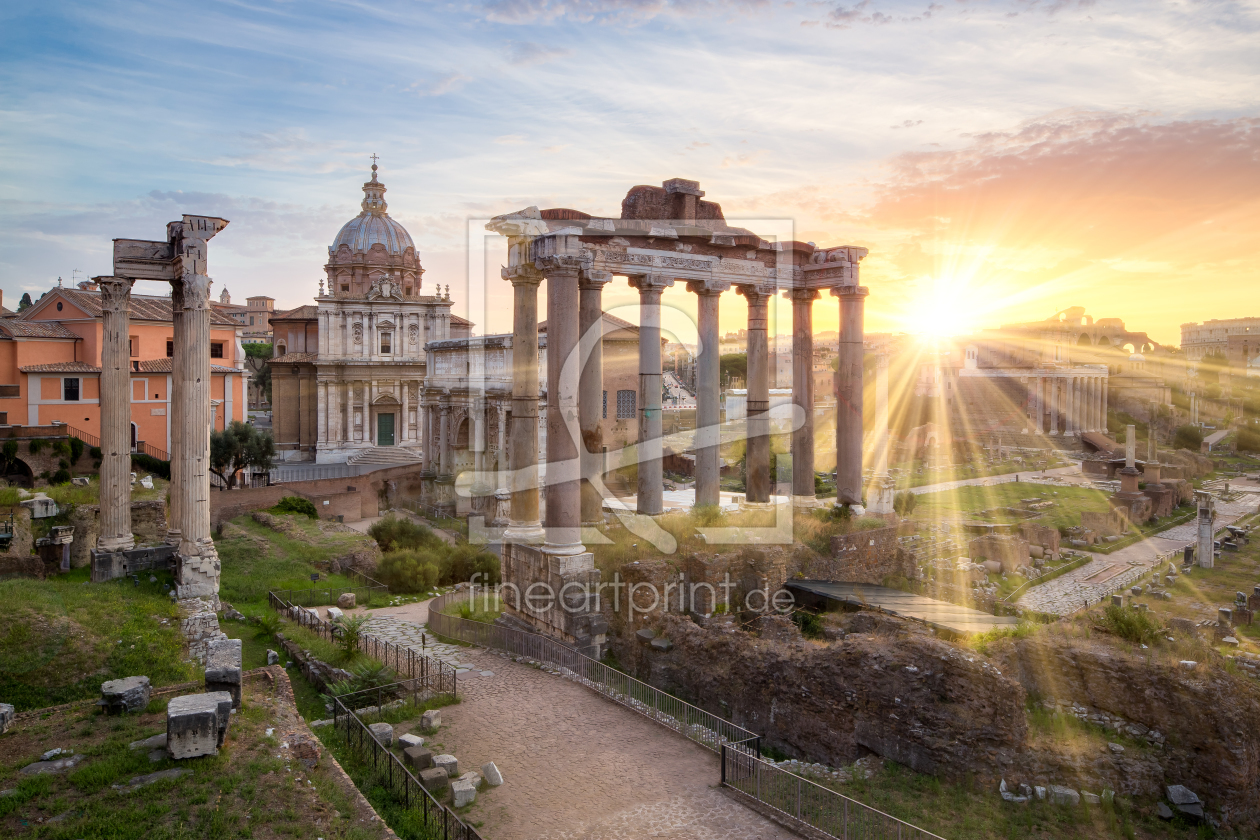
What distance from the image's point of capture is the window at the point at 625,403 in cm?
4247

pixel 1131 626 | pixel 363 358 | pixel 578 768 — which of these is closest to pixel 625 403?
pixel 363 358

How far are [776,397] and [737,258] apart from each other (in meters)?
34.5

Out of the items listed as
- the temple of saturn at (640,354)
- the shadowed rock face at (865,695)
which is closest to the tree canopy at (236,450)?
the temple of saturn at (640,354)

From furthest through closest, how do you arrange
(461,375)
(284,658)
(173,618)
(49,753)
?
(461,375) → (284,658) → (173,618) → (49,753)

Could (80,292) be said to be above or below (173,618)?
above

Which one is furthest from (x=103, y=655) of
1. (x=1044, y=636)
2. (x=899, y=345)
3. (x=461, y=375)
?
(x=899, y=345)

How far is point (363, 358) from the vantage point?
145 ft

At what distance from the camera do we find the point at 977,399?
86.9 meters

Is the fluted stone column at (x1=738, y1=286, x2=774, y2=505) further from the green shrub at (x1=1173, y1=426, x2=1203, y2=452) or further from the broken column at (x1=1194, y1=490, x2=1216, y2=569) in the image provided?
the green shrub at (x1=1173, y1=426, x2=1203, y2=452)

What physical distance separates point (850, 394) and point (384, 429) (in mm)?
33973

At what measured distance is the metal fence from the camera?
773 centimetres

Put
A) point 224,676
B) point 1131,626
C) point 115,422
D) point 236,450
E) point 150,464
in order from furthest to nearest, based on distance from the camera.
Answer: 1. point 236,450
2. point 150,464
3. point 115,422
4. point 1131,626
5. point 224,676

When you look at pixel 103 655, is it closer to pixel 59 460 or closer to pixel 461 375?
pixel 59 460

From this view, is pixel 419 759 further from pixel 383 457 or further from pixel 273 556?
pixel 383 457
